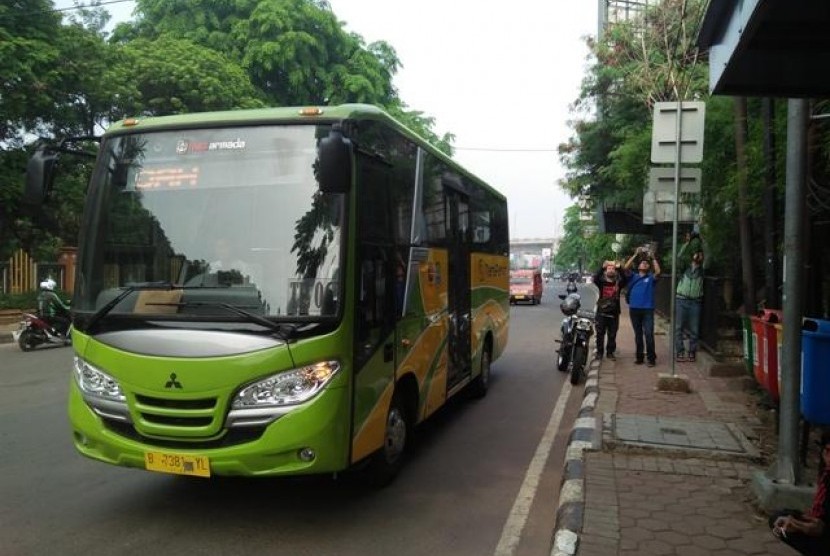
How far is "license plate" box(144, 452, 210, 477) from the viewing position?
4219mm

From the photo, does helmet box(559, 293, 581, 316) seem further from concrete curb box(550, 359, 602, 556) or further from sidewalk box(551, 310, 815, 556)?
concrete curb box(550, 359, 602, 556)

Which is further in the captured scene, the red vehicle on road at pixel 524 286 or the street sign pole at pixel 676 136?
the red vehicle on road at pixel 524 286

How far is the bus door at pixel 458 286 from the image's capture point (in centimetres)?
730

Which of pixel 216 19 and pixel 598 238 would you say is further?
pixel 598 238

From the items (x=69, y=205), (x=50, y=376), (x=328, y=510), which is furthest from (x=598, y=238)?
(x=328, y=510)

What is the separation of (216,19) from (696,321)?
20.3 meters

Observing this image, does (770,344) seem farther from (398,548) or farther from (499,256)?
(499,256)

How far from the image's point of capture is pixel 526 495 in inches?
211

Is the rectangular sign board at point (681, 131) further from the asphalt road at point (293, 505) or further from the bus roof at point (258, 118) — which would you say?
the bus roof at point (258, 118)

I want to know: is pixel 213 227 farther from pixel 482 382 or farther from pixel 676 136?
pixel 676 136

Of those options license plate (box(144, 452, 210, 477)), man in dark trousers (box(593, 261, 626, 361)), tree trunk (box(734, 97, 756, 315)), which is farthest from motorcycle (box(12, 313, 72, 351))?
tree trunk (box(734, 97, 756, 315))

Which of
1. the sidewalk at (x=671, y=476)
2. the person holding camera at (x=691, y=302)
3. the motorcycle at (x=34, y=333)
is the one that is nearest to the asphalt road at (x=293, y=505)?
the sidewalk at (x=671, y=476)

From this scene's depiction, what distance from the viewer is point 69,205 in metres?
18.1

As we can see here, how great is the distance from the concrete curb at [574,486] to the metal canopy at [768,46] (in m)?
2.75
